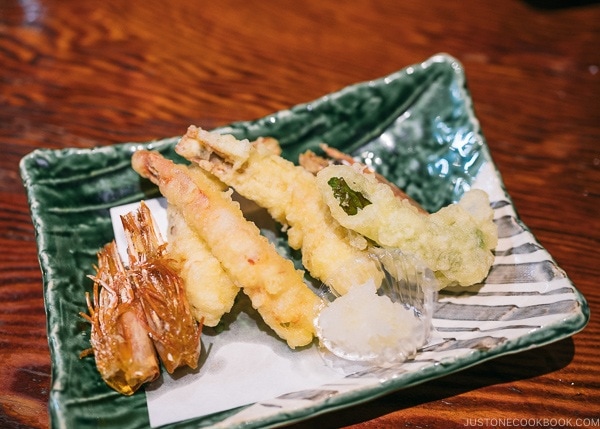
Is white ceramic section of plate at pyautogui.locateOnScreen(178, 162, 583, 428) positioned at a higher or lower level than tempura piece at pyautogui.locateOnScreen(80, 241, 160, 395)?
lower

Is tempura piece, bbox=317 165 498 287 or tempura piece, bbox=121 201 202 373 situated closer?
tempura piece, bbox=121 201 202 373

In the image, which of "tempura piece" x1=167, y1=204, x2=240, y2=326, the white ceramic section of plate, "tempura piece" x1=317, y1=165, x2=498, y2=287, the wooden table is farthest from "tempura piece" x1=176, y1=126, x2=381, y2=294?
the wooden table

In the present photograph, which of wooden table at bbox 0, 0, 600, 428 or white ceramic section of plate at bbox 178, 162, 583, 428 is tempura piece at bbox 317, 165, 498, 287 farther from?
wooden table at bbox 0, 0, 600, 428

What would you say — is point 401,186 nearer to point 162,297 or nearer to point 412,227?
point 412,227

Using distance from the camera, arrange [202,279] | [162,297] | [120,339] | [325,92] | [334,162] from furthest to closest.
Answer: [325,92], [334,162], [202,279], [162,297], [120,339]

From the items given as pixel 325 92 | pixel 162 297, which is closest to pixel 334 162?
pixel 325 92

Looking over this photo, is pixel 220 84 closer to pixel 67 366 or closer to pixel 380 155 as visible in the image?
pixel 380 155

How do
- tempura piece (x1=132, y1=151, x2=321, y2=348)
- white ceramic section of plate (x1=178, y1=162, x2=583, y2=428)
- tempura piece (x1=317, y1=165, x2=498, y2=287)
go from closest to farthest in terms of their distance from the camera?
white ceramic section of plate (x1=178, y1=162, x2=583, y2=428) < tempura piece (x1=132, y1=151, x2=321, y2=348) < tempura piece (x1=317, y1=165, x2=498, y2=287)
